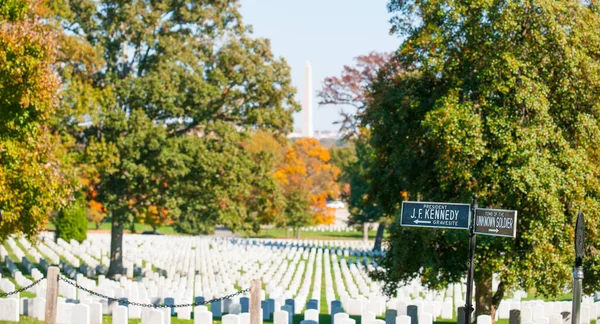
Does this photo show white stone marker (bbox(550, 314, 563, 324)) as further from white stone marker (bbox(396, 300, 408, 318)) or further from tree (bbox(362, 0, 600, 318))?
white stone marker (bbox(396, 300, 408, 318))

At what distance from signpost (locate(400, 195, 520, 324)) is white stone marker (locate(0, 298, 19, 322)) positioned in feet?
28.1

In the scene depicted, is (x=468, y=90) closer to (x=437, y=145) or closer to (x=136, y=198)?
(x=437, y=145)

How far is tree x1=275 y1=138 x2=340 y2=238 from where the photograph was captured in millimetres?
61188

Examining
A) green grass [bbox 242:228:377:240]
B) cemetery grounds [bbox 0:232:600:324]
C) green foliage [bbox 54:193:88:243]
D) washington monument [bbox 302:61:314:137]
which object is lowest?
green grass [bbox 242:228:377:240]

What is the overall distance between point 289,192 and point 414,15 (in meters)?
44.0

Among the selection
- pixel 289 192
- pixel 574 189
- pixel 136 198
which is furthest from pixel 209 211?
pixel 289 192

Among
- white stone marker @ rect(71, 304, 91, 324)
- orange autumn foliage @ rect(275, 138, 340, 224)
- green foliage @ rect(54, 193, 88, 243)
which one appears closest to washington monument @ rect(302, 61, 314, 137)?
orange autumn foliage @ rect(275, 138, 340, 224)

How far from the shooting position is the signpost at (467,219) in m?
10.6

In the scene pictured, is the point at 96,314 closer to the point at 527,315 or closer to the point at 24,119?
the point at 24,119

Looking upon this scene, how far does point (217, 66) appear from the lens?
29250mm

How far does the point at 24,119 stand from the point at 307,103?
10332 cm

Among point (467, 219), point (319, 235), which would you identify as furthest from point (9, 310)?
point (319, 235)

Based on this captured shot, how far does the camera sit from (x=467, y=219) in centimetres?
1094

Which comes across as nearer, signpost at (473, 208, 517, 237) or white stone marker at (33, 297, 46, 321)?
signpost at (473, 208, 517, 237)
